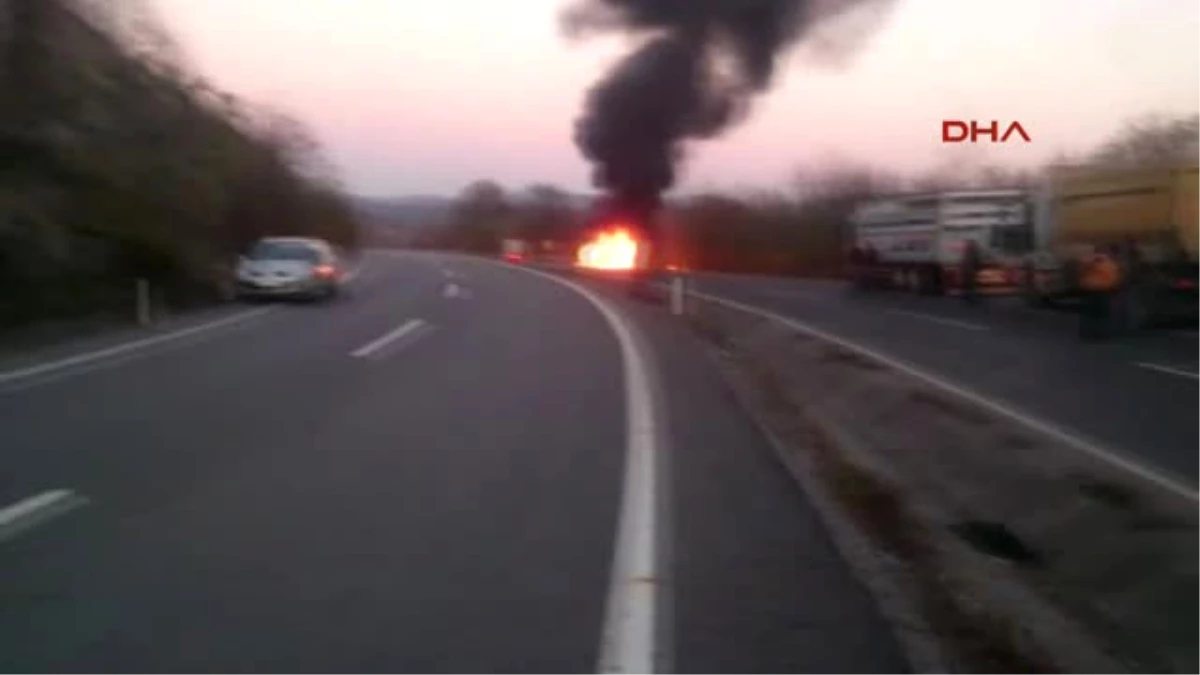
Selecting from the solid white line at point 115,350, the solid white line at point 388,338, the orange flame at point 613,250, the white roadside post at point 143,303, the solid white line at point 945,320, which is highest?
the orange flame at point 613,250

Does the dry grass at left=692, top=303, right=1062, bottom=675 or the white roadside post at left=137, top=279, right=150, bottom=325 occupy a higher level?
the white roadside post at left=137, top=279, right=150, bottom=325

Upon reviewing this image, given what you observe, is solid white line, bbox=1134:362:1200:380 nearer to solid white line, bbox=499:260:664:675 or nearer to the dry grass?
the dry grass

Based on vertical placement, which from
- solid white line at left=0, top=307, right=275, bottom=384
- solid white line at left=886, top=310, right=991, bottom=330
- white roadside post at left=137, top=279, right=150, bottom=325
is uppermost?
white roadside post at left=137, top=279, right=150, bottom=325

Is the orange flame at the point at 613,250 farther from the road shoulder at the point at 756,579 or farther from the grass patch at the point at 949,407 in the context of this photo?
the road shoulder at the point at 756,579

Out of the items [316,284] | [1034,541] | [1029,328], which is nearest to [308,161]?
[316,284]

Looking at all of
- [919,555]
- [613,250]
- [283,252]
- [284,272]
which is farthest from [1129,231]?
[919,555]

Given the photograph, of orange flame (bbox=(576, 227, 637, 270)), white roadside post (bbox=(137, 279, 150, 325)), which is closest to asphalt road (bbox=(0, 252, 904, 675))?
white roadside post (bbox=(137, 279, 150, 325))

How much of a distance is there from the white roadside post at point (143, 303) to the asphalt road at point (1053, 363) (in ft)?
39.5

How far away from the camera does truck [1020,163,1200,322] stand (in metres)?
30.2

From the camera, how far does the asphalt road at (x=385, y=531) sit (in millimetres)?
7004

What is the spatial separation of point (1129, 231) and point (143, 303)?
58.2 ft

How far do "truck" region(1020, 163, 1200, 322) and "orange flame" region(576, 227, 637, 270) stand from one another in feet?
30.7

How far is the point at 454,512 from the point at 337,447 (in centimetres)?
328

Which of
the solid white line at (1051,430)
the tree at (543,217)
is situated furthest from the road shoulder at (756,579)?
the tree at (543,217)
